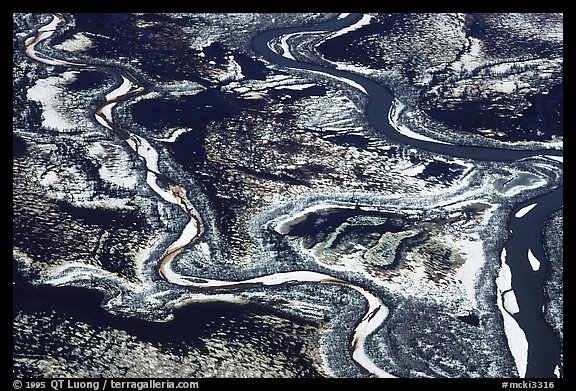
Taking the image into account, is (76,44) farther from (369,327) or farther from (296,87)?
(369,327)

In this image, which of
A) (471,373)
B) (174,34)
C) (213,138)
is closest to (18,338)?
(471,373)

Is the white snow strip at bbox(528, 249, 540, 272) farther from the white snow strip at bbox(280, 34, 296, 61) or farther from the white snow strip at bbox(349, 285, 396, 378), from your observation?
the white snow strip at bbox(280, 34, 296, 61)

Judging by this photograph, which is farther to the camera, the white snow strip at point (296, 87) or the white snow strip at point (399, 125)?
the white snow strip at point (296, 87)

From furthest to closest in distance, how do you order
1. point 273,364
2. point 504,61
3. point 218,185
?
point 504,61, point 218,185, point 273,364

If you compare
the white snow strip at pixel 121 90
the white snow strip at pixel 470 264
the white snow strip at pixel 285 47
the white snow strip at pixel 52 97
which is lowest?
the white snow strip at pixel 470 264

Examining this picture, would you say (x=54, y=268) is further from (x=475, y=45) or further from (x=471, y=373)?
(x=475, y=45)

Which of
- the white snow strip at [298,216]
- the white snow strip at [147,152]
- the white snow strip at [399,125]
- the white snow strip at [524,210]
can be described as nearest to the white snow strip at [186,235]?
the white snow strip at [298,216]

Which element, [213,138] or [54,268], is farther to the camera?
[213,138]

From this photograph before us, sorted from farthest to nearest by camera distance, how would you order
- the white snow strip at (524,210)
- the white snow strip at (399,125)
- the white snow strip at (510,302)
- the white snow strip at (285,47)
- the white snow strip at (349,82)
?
the white snow strip at (285,47)
the white snow strip at (349,82)
the white snow strip at (399,125)
the white snow strip at (524,210)
the white snow strip at (510,302)

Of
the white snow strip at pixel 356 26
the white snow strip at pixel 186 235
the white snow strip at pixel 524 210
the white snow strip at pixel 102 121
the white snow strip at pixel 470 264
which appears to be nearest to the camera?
the white snow strip at pixel 470 264

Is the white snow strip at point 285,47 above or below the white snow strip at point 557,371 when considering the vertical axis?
above

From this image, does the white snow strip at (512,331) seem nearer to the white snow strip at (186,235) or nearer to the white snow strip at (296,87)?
the white snow strip at (186,235)
